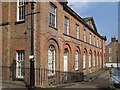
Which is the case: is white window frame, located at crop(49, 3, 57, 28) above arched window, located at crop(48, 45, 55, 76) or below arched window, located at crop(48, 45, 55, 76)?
above

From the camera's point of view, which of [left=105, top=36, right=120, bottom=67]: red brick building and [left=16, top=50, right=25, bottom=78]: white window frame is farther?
[left=105, top=36, right=120, bottom=67]: red brick building

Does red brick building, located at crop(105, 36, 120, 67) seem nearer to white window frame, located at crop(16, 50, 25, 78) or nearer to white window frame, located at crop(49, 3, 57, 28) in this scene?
white window frame, located at crop(49, 3, 57, 28)

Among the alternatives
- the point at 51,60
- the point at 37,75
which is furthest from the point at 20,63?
the point at 51,60

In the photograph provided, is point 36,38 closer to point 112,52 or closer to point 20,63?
point 20,63

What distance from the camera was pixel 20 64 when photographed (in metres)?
17.1

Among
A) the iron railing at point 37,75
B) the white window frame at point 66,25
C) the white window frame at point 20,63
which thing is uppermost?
the white window frame at point 66,25

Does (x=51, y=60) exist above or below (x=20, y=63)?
above

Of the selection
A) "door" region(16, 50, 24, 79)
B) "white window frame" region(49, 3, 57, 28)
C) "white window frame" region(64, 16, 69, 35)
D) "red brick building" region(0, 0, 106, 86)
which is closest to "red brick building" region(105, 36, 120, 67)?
"white window frame" region(64, 16, 69, 35)

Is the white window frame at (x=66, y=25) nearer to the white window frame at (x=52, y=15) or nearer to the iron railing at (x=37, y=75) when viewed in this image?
the white window frame at (x=52, y=15)

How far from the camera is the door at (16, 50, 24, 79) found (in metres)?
16.8

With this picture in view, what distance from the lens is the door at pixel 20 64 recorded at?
16.8m

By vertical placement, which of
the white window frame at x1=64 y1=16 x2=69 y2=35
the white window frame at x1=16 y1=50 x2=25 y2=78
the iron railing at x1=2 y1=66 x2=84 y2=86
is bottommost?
the iron railing at x1=2 y1=66 x2=84 y2=86

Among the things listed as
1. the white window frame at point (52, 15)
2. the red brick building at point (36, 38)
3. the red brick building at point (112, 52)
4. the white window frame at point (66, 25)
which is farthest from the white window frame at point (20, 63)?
the red brick building at point (112, 52)

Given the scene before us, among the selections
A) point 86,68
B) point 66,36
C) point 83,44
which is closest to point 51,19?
point 66,36
